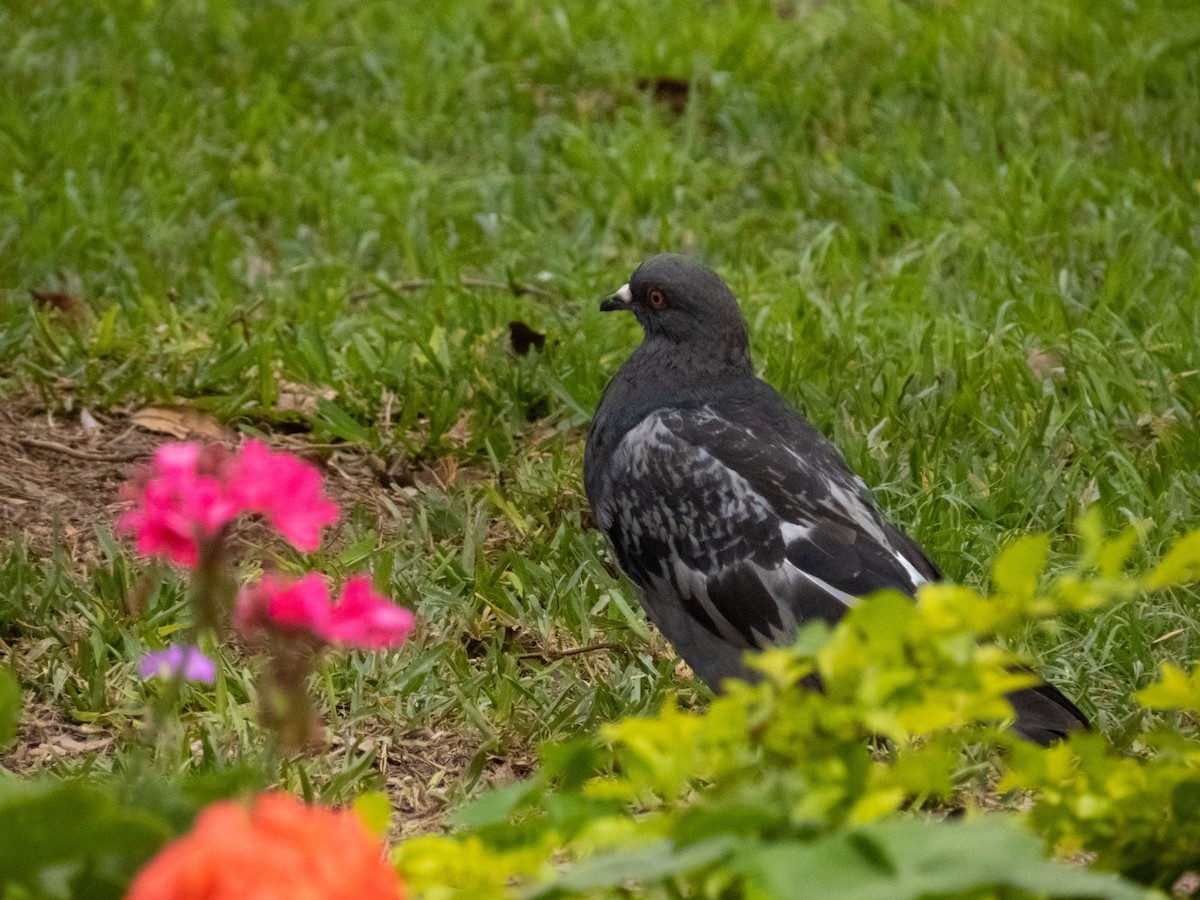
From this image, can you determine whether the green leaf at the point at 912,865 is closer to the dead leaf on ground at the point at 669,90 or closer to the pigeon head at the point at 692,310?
the pigeon head at the point at 692,310

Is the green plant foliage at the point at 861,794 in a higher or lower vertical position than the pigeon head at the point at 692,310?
higher

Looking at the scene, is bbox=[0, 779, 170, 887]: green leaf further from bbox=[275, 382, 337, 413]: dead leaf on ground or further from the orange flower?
bbox=[275, 382, 337, 413]: dead leaf on ground

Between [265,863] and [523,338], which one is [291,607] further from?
[523,338]

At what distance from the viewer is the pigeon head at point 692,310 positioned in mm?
4441

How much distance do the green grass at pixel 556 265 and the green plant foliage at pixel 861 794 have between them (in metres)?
1.65

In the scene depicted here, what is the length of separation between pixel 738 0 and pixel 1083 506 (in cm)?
436

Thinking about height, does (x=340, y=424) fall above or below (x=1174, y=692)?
below

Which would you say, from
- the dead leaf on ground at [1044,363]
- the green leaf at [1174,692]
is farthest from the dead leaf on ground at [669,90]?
the green leaf at [1174,692]

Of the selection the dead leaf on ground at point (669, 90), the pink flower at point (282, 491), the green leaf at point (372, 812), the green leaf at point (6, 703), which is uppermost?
the pink flower at point (282, 491)

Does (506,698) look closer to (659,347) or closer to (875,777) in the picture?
(659,347)

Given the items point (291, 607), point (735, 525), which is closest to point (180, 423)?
point (735, 525)

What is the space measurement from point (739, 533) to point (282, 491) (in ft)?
6.86

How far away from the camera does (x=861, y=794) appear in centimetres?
190

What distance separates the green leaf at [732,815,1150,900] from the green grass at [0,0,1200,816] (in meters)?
2.01
